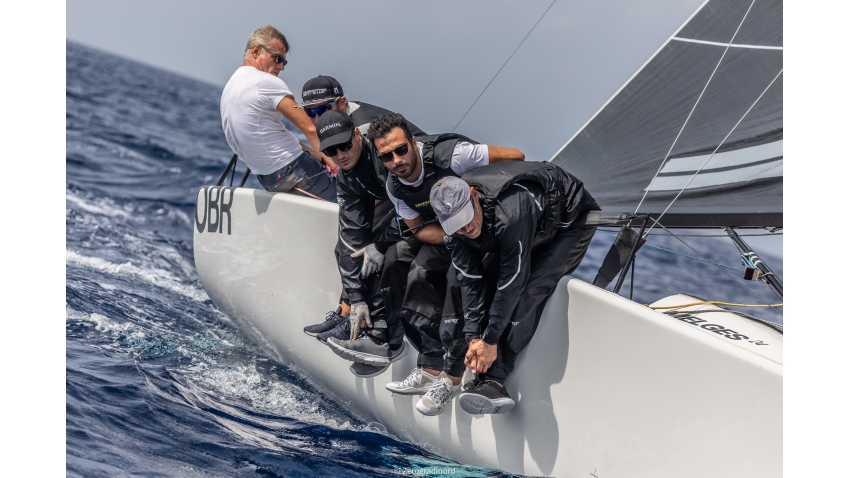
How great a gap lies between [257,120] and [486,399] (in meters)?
1.83

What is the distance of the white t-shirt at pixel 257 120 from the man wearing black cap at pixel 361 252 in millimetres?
817

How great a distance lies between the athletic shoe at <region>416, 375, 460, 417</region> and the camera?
2619mm

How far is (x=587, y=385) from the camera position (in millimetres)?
2395

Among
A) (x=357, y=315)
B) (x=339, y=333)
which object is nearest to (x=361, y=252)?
(x=357, y=315)

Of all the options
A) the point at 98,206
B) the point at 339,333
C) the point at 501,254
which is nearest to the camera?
the point at 501,254

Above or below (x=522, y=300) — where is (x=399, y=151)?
above

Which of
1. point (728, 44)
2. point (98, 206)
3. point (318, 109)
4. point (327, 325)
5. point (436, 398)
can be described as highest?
point (728, 44)

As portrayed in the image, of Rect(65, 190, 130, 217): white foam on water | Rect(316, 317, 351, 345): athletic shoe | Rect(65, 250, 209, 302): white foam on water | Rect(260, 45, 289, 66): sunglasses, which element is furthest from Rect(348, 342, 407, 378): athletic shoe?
Rect(65, 190, 130, 217): white foam on water

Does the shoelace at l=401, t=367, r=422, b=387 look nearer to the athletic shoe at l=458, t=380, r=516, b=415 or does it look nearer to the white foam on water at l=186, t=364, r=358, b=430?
the athletic shoe at l=458, t=380, r=516, b=415

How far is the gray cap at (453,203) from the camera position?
214cm

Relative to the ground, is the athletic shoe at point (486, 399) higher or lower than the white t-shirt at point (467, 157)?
lower

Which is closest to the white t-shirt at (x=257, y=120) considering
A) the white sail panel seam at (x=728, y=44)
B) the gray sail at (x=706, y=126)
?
the gray sail at (x=706, y=126)

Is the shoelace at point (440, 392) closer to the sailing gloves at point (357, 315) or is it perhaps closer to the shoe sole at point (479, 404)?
the shoe sole at point (479, 404)

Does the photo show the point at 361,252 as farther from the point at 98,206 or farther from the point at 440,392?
the point at 98,206
